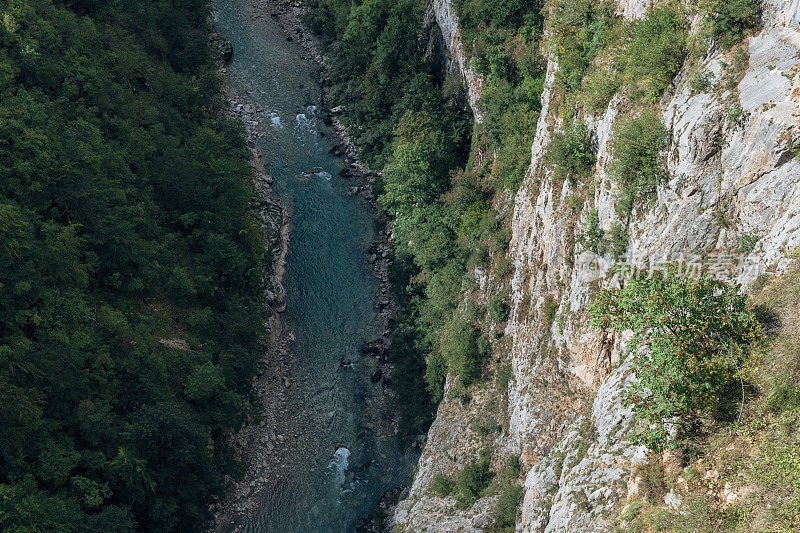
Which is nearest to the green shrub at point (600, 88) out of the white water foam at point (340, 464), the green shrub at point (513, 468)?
the green shrub at point (513, 468)

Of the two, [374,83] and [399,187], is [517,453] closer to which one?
[399,187]

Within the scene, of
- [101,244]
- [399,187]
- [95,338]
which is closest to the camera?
[95,338]

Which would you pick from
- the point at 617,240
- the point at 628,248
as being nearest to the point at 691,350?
the point at 628,248

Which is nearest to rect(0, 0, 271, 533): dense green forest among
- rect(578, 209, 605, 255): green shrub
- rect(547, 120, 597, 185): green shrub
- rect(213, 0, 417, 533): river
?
rect(213, 0, 417, 533): river

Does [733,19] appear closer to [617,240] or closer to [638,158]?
[638,158]

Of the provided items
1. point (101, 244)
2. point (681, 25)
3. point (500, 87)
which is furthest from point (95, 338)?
point (681, 25)

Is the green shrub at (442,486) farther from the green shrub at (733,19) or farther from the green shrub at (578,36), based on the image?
the green shrub at (733,19)
